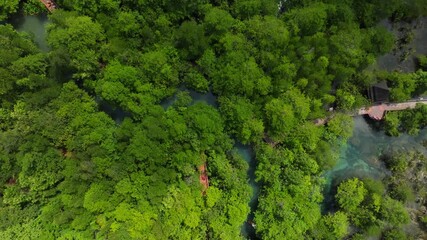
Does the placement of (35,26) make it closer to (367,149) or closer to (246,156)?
(246,156)

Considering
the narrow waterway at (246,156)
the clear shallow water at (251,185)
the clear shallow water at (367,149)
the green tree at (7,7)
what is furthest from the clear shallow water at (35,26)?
the clear shallow water at (367,149)

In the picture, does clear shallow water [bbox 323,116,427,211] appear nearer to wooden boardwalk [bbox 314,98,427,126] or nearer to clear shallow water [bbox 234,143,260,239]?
wooden boardwalk [bbox 314,98,427,126]

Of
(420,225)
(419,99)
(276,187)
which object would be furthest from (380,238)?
(419,99)

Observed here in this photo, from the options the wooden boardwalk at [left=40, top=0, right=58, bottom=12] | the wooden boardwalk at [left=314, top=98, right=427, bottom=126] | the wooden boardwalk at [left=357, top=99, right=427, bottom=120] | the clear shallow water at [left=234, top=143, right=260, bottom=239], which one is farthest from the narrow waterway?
the wooden boardwalk at [left=40, top=0, right=58, bottom=12]

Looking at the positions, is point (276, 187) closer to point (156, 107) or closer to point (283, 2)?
point (156, 107)

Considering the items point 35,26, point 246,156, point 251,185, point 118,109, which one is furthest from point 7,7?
point 251,185


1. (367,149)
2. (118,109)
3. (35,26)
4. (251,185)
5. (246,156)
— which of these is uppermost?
(35,26)
